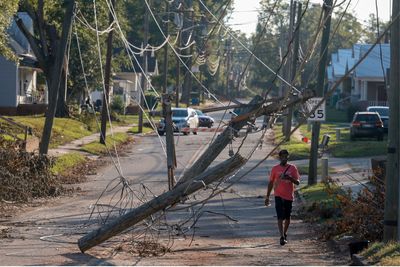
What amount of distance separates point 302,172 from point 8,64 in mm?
26200

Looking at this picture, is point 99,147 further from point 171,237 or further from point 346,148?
point 171,237

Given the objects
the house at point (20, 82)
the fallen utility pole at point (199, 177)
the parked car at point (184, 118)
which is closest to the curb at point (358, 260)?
the fallen utility pole at point (199, 177)

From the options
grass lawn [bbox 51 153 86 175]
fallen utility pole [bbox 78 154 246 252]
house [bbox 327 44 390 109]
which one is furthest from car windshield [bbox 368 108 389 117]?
fallen utility pole [bbox 78 154 246 252]

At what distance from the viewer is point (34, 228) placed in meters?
18.1

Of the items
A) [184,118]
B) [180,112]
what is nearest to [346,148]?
[184,118]

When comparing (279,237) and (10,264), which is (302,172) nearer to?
(279,237)

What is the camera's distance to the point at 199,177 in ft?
47.2

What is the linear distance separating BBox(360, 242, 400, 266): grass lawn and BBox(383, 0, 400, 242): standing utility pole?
1.17 feet

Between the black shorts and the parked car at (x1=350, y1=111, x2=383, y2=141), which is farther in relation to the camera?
the parked car at (x1=350, y1=111, x2=383, y2=141)

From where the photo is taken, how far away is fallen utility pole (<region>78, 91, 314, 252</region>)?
561 inches

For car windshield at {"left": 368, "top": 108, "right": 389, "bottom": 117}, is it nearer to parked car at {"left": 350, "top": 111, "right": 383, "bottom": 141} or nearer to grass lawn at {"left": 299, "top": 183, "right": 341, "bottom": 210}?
parked car at {"left": 350, "top": 111, "right": 383, "bottom": 141}

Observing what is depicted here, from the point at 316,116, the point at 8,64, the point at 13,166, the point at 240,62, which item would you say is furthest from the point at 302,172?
the point at 240,62

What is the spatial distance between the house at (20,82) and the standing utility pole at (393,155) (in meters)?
37.7

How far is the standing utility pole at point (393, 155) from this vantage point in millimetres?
14250
